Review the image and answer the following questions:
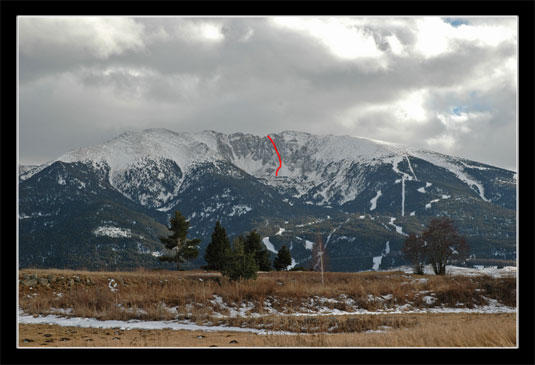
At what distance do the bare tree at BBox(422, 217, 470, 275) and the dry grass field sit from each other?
88.7 feet

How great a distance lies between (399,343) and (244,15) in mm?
9341

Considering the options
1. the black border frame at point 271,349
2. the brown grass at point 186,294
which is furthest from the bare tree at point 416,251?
the black border frame at point 271,349

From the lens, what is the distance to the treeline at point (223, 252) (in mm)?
35594

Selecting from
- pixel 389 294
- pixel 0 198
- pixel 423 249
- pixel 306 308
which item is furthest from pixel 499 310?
pixel 423 249

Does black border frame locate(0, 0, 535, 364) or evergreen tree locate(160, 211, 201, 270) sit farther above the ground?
black border frame locate(0, 0, 535, 364)

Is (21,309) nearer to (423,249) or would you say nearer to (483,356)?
(483,356)

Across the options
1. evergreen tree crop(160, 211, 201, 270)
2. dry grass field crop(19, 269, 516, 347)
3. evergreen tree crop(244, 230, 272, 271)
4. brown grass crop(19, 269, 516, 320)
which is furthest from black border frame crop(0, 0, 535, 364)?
evergreen tree crop(244, 230, 272, 271)

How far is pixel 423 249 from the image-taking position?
66.6 metres

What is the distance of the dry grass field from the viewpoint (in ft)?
47.5

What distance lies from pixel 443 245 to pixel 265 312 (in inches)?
1840

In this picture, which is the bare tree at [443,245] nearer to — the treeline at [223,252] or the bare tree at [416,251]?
the bare tree at [416,251]

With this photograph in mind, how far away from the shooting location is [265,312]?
88.2ft

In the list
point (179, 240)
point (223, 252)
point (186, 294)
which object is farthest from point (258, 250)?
point (186, 294)

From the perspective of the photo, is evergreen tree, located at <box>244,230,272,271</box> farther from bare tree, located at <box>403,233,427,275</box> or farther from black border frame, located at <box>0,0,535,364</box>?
black border frame, located at <box>0,0,535,364</box>
